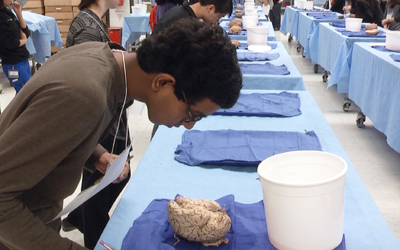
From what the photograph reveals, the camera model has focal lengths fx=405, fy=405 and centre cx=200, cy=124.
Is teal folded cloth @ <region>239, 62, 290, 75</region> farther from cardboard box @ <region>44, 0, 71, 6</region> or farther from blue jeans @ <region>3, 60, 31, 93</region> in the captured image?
cardboard box @ <region>44, 0, 71, 6</region>

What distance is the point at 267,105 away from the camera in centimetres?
174

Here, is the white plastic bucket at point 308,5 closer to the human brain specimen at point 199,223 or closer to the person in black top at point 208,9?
the person in black top at point 208,9

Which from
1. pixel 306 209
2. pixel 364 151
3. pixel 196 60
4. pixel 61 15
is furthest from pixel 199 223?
pixel 61 15

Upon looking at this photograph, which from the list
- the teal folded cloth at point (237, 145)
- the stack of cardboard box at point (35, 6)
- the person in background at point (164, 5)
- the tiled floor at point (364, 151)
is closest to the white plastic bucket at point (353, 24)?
the tiled floor at point (364, 151)

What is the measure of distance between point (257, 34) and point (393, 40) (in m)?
0.90

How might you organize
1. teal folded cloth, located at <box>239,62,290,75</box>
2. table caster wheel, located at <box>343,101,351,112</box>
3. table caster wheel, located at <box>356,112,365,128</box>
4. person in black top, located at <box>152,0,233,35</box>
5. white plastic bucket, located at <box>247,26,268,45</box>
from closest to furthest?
person in black top, located at <box>152,0,233,35</box>
teal folded cloth, located at <box>239,62,290,75</box>
white plastic bucket, located at <box>247,26,268,45</box>
table caster wheel, located at <box>356,112,365,128</box>
table caster wheel, located at <box>343,101,351,112</box>

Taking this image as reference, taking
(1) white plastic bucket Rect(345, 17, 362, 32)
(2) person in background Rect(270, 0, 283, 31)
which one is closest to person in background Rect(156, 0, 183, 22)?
(1) white plastic bucket Rect(345, 17, 362, 32)

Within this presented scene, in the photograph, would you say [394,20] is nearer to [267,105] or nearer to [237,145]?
[267,105]

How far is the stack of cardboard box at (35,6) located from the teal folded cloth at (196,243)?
5.37 meters

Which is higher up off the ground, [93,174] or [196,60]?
[196,60]

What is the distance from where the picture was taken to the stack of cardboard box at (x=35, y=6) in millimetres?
5535

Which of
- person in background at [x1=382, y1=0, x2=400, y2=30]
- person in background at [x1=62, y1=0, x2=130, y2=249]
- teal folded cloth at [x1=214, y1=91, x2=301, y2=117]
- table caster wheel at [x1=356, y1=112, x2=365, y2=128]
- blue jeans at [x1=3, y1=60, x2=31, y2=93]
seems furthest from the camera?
person in background at [x1=382, y1=0, x2=400, y2=30]

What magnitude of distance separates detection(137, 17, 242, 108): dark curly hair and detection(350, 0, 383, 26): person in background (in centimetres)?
424

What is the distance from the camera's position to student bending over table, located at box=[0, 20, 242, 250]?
59 centimetres
